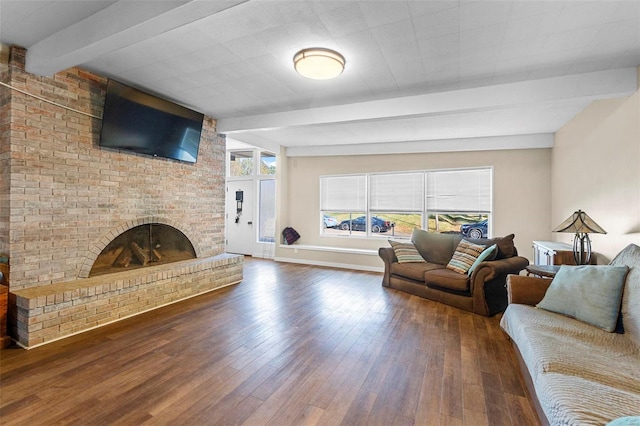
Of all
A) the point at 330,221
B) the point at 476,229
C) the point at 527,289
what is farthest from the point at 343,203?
the point at 527,289

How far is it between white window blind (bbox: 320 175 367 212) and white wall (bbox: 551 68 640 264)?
3.36m

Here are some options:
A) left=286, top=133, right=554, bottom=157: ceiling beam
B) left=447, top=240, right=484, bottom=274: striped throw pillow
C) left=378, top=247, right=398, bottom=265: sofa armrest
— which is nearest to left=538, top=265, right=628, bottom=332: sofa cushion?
left=447, top=240, right=484, bottom=274: striped throw pillow

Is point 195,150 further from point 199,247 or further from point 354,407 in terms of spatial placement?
point 354,407

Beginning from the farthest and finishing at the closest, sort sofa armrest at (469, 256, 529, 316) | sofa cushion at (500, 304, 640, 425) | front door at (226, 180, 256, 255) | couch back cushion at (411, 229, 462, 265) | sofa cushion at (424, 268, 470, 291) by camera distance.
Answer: front door at (226, 180, 256, 255)
couch back cushion at (411, 229, 462, 265)
sofa cushion at (424, 268, 470, 291)
sofa armrest at (469, 256, 529, 316)
sofa cushion at (500, 304, 640, 425)

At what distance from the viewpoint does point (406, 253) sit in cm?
462

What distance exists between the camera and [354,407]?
5.99 feet

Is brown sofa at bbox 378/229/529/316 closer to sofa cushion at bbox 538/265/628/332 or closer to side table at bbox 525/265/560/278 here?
side table at bbox 525/265/560/278

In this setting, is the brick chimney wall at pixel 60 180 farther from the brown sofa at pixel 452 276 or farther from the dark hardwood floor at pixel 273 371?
the brown sofa at pixel 452 276

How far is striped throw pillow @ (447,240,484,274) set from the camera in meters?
3.91

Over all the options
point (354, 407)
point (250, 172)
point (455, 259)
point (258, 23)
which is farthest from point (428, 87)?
point (250, 172)

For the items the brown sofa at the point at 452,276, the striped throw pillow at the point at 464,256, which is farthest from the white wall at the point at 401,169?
the striped throw pillow at the point at 464,256

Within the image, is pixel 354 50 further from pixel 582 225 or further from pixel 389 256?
pixel 389 256

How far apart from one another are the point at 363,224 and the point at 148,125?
433cm

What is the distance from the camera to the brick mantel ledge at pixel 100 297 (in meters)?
2.55
